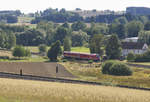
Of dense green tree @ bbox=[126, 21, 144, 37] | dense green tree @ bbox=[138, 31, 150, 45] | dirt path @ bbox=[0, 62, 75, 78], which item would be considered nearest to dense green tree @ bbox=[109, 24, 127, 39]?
dense green tree @ bbox=[126, 21, 144, 37]

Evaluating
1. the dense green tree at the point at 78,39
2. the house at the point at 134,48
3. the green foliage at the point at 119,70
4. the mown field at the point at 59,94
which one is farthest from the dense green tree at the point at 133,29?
the mown field at the point at 59,94

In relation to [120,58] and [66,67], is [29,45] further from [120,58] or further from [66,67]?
[66,67]

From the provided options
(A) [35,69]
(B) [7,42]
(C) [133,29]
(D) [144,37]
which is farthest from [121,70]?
(C) [133,29]

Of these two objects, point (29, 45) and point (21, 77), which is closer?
point (21, 77)

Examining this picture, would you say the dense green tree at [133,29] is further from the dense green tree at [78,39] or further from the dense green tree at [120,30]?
the dense green tree at [78,39]

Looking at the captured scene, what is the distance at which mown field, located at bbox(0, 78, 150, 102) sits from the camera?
124 ft

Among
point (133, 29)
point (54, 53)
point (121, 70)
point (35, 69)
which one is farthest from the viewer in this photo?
point (133, 29)

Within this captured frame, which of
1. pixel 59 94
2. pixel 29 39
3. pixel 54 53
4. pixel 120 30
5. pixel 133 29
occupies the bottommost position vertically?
pixel 29 39

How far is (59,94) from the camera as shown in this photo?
39.5 m

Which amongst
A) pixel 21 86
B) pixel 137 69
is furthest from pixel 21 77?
pixel 137 69

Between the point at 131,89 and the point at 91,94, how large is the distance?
852 cm

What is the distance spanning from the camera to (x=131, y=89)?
47.3m

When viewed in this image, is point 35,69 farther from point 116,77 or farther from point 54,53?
point 54,53

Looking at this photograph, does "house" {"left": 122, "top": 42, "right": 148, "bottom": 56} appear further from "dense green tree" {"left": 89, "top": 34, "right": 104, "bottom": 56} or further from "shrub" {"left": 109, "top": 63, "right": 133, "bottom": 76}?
"shrub" {"left": 109, "top": 63, "right": 133, "bottom": 76}
